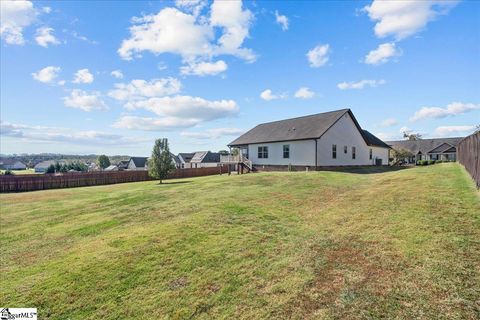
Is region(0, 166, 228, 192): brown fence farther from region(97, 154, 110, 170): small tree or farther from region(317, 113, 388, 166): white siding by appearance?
region(97, 154, 110, 170): small tree

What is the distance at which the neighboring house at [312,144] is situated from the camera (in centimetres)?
2460

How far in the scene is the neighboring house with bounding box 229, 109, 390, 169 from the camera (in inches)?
969

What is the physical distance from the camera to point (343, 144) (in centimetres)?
2675

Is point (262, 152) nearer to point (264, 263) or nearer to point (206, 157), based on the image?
point (264, 263)

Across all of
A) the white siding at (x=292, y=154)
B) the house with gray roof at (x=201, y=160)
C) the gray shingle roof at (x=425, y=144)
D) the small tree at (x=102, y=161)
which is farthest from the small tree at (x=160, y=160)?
the small tree at (x=102, y=161)

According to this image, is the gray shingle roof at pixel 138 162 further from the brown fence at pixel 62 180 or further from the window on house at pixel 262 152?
the window on house at pixel 262 152

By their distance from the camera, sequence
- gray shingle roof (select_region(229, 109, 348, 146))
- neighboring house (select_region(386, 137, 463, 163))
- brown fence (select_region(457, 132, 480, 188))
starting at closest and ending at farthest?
brown fence (select_region(457, 132, 480, 188))
gray shingle roof (select_region(229, 109, 348, 146))
neighboring house (select_region(386, 137, 463, 163))

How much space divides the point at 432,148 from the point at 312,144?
161 ft

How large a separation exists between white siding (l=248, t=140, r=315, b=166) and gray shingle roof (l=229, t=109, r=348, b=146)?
1.80 ft

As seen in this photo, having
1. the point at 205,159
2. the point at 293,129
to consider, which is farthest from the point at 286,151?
the point at 205,159

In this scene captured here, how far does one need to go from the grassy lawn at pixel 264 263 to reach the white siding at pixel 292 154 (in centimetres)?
1428

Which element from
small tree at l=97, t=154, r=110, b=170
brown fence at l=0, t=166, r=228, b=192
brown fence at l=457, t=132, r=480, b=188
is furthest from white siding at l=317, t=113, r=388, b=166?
small tree at l=97, t=154, r=110, b=170

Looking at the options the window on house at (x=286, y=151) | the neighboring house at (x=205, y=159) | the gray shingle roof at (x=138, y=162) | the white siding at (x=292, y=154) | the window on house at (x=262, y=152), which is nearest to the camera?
A: the white siding at (x=292, y=154)

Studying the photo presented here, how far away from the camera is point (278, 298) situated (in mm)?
4625
